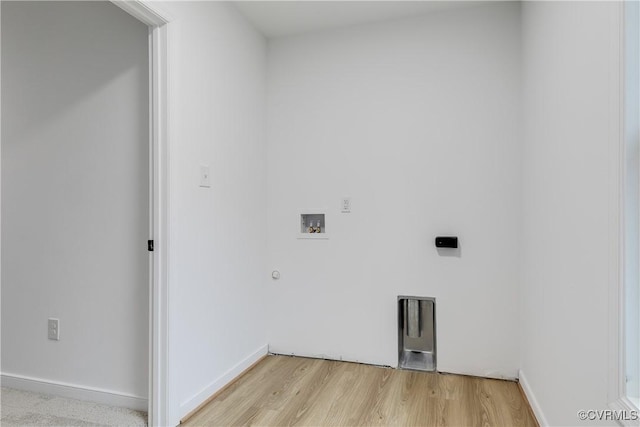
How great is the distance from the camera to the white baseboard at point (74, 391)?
1.95 m

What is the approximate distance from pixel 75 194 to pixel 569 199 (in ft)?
8.25

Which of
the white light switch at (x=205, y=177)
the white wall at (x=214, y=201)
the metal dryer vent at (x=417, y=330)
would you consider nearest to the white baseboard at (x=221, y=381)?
the white wall at (x=214, y=201)

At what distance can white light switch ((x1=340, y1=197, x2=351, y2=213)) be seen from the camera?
261 cm

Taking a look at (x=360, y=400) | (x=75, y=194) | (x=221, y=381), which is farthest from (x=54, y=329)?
(x=360, y=400)

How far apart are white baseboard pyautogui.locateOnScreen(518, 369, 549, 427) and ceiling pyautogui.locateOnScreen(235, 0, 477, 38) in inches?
94.5

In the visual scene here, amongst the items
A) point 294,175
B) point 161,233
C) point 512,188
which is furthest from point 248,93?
point 512,188

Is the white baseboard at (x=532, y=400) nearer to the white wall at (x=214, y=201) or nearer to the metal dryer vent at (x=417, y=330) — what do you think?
the metal dryer vent at (x=417, y=330)

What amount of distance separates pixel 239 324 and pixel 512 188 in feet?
6.62

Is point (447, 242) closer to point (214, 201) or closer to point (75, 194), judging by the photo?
point (214, 201)

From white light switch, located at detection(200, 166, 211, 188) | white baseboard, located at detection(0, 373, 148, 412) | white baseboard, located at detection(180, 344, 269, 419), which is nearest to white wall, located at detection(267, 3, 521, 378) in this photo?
white baseboard, located at detection(180, 344, 269, 419)

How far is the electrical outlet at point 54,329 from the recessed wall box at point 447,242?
7.90 feet

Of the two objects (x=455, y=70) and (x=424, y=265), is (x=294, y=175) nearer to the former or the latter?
(x=424, y=265)

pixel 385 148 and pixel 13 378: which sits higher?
pixel 385 148

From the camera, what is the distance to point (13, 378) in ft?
7.19
